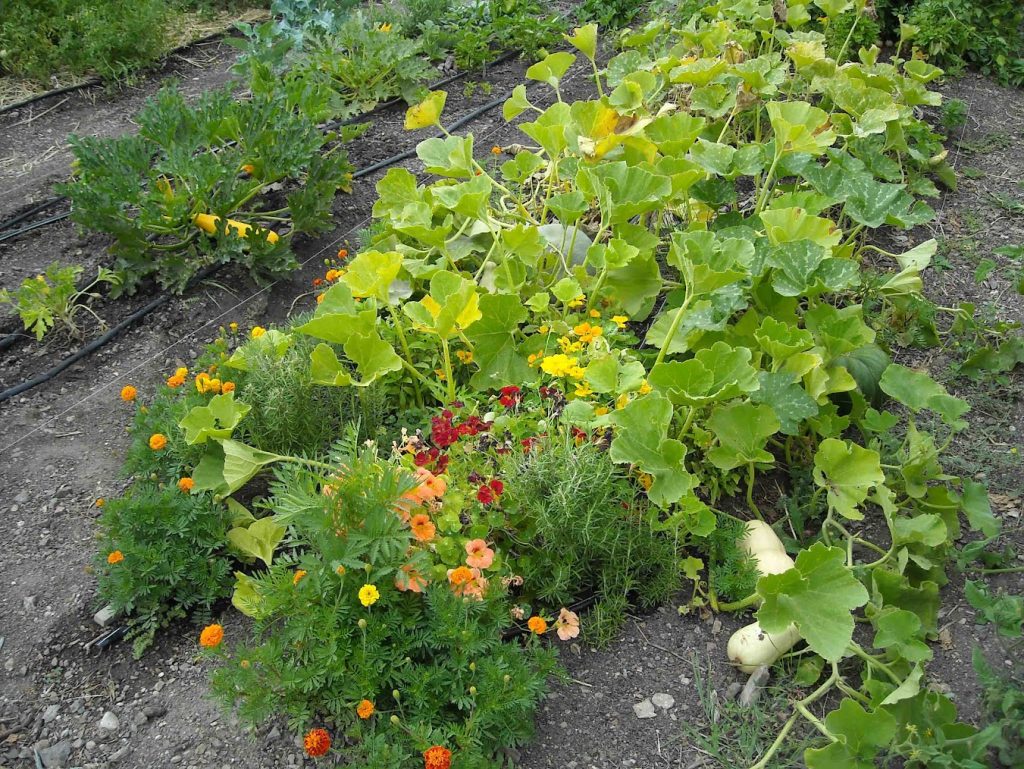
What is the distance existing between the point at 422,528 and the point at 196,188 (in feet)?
6.42

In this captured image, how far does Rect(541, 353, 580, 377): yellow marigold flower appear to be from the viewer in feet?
7.68

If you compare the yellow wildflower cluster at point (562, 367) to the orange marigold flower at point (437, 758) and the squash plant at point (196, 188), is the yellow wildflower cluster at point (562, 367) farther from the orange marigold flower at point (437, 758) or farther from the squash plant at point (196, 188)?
the squash plant at point (196, 188)

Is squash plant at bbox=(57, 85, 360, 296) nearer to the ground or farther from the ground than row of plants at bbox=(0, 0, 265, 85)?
nearer to the ground

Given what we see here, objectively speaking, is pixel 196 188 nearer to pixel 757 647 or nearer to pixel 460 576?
pixel 460 576

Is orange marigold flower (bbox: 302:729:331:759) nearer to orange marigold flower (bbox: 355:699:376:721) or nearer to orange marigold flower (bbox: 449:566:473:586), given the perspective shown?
orange marigold flower (bbox: 355:699:376:721)

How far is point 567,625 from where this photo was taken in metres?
2.08

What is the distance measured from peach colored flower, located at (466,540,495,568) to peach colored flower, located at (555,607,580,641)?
0.80ft

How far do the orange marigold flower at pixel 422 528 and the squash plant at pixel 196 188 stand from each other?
169cm

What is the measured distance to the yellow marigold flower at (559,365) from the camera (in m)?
2.34

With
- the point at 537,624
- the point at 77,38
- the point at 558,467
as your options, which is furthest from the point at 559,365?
the point at 77,38

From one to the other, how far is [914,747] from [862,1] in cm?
405

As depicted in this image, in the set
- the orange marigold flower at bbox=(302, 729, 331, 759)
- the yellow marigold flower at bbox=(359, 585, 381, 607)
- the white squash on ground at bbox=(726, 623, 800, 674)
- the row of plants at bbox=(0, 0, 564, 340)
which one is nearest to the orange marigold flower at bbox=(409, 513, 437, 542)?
the yellow marigold flower at bbox=(359, 585, 381, 607)

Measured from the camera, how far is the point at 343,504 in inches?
76.3

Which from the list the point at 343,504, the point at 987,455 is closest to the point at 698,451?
the point at 987,455
